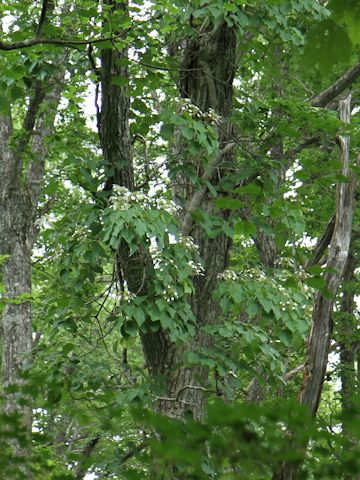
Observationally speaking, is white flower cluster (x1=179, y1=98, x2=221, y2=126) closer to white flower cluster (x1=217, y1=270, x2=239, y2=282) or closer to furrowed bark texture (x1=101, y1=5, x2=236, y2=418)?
furrowed bark texture (x1=101, y1=5, x2=236, y2=418)

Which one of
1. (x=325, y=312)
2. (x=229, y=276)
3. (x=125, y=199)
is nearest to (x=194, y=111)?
(x=125, y=199)

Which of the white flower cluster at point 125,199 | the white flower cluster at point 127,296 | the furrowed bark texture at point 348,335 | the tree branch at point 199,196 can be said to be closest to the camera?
the white flower cluster at point 125,199

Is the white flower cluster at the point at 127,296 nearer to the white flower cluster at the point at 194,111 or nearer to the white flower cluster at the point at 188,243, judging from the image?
the white flower cluster at the point at 188,243

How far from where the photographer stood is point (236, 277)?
24.3 feet

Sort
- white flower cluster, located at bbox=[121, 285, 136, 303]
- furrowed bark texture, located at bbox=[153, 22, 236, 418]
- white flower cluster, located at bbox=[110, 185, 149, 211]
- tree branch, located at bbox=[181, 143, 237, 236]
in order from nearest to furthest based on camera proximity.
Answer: white flower cluster, located at bbox=[110, 185, 149, 211] → white flower cluster, located at bbox=[121, 285, 136, 303] → furrowed bark texture, located at bbox=[153, 22, 236, 418] → tree branch, located at bbox=[181, 143, 237, 236]

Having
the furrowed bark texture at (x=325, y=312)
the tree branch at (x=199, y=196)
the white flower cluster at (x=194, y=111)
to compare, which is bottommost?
the furrowed bark texture at (x=325, y=312)

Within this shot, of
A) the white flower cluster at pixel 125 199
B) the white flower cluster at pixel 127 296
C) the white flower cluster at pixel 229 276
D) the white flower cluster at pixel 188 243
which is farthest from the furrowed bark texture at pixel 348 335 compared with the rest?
the white flower cluster at pixel 125 199

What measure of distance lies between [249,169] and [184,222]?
0.74 meters

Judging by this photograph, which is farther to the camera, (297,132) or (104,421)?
(297,132)

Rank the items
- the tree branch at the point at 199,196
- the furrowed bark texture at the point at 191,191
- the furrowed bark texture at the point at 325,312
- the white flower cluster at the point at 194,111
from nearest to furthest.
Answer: the furrowed bark texture at the point at 325,312 < the white flower cluster at the point at 194,111 < the furrowed bark texture at the point at 191,191 < the tree branch at the point at 199,196

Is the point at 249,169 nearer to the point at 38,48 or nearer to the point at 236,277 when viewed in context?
the point at 236,277

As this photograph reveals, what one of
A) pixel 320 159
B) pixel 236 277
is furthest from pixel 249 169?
pixel 320 159

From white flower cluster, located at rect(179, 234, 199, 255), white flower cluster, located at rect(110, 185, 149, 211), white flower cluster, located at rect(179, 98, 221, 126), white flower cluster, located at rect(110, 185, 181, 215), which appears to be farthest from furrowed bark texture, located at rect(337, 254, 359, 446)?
white flower cluster, located at rect(110, 185, 149, 211)

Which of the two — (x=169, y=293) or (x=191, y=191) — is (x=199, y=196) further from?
(x=169, y=293)
